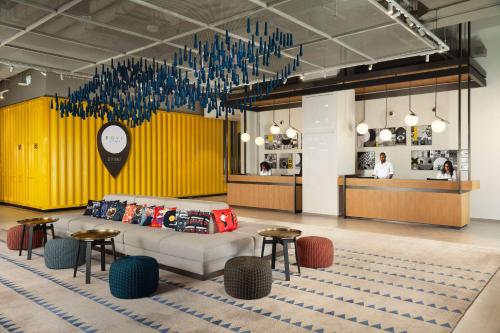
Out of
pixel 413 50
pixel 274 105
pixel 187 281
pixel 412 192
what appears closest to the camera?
pixel 187 281

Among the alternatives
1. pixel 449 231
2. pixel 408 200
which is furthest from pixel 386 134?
pixel 449 231

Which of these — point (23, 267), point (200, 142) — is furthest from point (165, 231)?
point (200, 142)

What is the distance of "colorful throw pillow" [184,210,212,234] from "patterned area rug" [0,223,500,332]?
0.73 meters

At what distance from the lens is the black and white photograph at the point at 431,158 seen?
9.64 m

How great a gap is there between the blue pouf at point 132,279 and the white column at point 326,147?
21.7 feet

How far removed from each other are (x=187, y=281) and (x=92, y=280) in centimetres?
114

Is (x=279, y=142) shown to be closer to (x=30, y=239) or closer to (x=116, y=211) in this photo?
(x=116, y=211)

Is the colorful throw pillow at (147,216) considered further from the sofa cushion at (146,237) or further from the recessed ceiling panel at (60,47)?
the recessed ceiling panel at (60,47)

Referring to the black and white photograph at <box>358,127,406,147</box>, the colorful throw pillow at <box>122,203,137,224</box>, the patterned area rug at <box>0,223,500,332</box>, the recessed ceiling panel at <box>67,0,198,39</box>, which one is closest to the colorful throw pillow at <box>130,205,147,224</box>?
the colorful throw pillow at <box>122,203,137,224</box>

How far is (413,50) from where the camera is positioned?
7402 mm

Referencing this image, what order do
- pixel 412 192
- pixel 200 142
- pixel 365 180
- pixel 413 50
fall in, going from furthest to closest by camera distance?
pixel 200 142
pixel 365 180
pixel 412 192
pixel 413 50

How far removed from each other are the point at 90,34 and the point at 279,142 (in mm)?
7881

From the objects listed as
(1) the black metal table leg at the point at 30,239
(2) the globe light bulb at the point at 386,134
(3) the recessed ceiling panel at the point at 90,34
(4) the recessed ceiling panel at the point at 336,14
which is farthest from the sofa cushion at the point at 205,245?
(2) the globe light bulb at the point at 386,134

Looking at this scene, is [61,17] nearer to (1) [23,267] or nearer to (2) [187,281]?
(1) [23,267]
